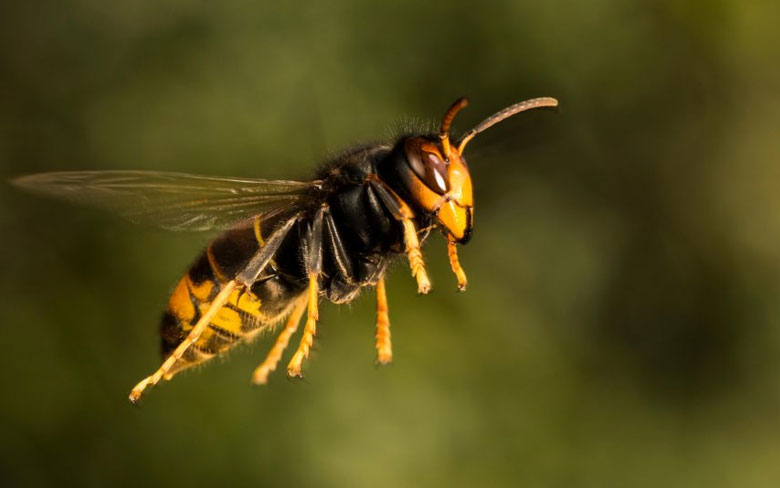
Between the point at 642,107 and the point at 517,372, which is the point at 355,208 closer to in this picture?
the point at 517,372

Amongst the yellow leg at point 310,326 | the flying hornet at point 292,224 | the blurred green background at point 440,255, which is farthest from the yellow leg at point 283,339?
the blurred green background at point 440,255

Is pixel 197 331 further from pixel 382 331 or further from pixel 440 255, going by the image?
pixel 440 255

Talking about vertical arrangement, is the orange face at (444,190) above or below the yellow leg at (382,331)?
above

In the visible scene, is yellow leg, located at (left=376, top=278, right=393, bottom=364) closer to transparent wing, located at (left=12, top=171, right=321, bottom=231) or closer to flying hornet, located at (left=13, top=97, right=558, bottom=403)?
flying hornet, located at (left=13, top=97, right=558, bottom=403)

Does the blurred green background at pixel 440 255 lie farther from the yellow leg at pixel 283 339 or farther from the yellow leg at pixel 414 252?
the yellow leg at pixel 414 252

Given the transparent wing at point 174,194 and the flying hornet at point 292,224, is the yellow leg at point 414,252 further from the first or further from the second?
the transparent wing at point 174,194

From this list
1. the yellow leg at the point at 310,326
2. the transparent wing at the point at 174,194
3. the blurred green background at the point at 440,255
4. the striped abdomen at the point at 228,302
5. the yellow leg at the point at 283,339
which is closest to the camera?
the transparent wing at the point at 174,194

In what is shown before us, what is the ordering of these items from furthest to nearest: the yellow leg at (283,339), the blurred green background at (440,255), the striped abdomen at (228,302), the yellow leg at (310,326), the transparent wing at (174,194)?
1. the blurred green background at (440,255)
2. the yellow leg at (283,339)
3. the striped abdomen at (228,302)
4. the yellow leg at (310,326)
5. the transparent wing at (174,194)

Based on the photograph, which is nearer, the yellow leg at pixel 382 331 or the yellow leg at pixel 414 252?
the yellow leg at pixel 414 252
